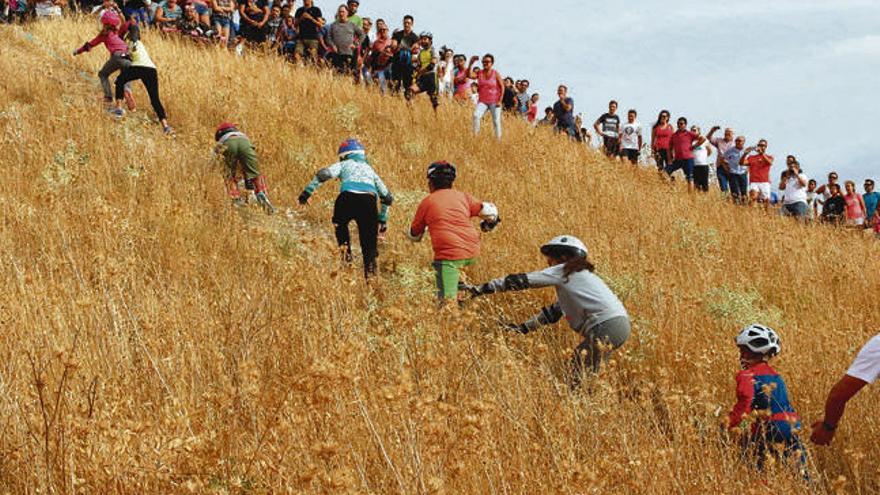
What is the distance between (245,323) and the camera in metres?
4.06

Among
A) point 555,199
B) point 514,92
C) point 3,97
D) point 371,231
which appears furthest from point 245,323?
point 514,92

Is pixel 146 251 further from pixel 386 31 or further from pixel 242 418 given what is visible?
pixel 386 31

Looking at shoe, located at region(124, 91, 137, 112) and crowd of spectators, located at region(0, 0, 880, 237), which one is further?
crowd of spectators, located at region(0, 0, 880, 237)

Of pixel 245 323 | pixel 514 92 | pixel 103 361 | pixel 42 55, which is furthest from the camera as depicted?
pixel 514 92

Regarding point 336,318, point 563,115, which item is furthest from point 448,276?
point 563,115

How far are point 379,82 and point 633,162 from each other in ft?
19.6

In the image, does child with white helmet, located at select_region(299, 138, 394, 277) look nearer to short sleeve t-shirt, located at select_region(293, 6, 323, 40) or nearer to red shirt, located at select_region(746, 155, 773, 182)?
short sleeve t-shirt, located at select_region(293, 6, 323, 40)

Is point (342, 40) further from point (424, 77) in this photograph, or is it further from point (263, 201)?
point (263, 201)

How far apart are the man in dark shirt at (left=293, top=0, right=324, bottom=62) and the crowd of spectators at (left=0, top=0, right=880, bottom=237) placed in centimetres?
2

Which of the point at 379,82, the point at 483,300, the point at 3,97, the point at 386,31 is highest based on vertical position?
the point at 386,31

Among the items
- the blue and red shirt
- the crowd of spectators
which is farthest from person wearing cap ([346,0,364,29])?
the blue and red shirt

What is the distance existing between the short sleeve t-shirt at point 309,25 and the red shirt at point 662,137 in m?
7.87

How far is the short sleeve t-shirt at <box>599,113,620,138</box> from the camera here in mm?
15820

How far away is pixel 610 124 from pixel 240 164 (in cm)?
995
